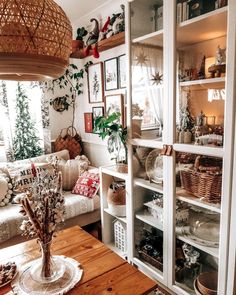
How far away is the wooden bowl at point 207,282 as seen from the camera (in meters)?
1.63

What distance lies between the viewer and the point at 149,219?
2.05 metres

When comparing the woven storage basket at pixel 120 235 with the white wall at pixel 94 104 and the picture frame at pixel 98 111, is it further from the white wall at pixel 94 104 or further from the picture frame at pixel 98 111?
the picture frame at pixel 98 111

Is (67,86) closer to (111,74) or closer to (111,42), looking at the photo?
(111,74)

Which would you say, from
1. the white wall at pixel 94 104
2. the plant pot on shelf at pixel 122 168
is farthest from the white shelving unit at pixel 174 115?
the white wall at pixel 94 104

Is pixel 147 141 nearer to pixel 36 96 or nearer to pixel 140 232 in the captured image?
pixel 140 232

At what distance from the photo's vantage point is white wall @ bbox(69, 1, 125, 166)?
8.80 ft

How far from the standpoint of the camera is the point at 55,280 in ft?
4.05

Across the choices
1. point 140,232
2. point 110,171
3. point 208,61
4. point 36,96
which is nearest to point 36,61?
point 208,61

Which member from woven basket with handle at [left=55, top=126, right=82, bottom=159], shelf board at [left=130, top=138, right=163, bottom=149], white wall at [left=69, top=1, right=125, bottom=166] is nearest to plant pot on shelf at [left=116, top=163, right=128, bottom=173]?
shelf board at [left=130, top=138, right=163, bottom=149]

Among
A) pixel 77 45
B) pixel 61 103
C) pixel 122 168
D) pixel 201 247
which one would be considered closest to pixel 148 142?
pixel 122 168

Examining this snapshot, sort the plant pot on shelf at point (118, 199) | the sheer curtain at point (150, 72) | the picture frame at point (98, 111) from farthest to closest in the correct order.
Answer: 1. the picture frame at point (98, 111)
2. the plant pot on shelf at point (118, 199)
3. the sheer curtain at point (150, 72)

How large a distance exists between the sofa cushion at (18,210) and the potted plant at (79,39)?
5.49 feet

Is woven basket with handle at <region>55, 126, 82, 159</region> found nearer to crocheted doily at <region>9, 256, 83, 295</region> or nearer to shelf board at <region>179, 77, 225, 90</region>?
shelf board at <region>179, 77, 225, 90</region>

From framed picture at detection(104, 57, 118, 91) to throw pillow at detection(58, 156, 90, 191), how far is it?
0.93 metres
